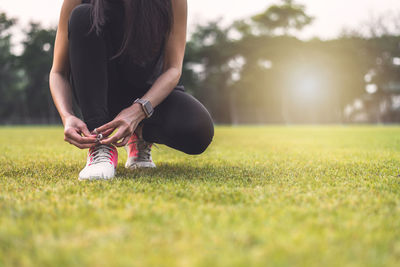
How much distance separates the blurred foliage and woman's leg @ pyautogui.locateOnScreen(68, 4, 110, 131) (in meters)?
25.9

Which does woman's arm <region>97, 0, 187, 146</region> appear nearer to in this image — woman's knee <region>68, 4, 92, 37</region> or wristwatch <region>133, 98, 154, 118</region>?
wristwatch <region>133, 98, 154, 118</region>

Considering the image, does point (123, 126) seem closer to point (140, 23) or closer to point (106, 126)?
point (106, 126)

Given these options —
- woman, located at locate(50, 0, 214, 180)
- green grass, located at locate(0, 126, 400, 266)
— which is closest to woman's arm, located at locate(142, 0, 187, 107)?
woman, located at locate(50, 0, 214, 180)

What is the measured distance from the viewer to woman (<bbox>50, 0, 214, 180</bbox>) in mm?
1771

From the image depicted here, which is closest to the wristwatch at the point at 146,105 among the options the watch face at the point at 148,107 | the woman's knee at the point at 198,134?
the watch face at the point at 148,107

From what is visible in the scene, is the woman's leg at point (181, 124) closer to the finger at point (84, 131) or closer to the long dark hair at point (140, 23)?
the long dark hair at point (140, 23)

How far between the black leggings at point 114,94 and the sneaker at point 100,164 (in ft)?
0.44

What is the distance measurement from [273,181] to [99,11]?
126 centimetres

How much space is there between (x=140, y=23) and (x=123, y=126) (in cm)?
56

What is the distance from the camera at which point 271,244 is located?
0.84m

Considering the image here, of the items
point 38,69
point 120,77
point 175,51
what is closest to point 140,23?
point 175,51

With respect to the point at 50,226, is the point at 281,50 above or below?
above

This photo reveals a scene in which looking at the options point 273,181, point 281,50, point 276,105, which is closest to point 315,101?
point 276,105

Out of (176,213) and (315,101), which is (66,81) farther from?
(315,101)
